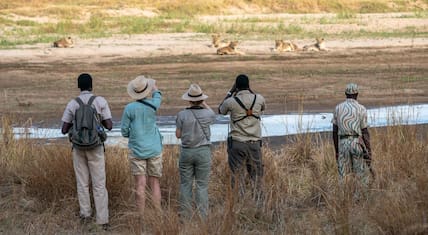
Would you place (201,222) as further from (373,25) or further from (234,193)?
(373,25)

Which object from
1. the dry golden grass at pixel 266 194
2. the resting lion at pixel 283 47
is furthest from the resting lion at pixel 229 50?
the dry golden grass at pixel 266 194

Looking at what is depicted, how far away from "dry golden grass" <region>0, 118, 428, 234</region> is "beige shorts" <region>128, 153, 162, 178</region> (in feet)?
1.22

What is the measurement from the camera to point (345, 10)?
252 feet

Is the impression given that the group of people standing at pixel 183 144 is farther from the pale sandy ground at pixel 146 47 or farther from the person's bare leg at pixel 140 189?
the pale sandy ground at pixel 146 47

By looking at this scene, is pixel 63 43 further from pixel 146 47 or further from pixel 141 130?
pixel 141 130

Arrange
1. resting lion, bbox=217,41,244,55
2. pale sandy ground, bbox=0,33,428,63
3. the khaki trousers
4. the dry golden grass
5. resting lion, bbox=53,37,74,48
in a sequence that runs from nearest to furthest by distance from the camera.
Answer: the dry golden grass
the khaki trousers
resting lion, bbox=217,41,244,55
pale sandy ground, bbox=0,33,428,63
resting lion, bbox=53,37,74,48

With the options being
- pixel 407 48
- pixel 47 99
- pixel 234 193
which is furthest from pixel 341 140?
pixel 407 48

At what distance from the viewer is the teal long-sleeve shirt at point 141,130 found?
9.98 m

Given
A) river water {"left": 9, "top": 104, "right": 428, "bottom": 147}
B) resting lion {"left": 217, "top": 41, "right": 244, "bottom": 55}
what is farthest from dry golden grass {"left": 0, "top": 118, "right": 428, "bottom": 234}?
resting lion {"left": 217, "top": 41, "right": 244, "bottom": 55}

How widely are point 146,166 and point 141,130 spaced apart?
1.34 feet

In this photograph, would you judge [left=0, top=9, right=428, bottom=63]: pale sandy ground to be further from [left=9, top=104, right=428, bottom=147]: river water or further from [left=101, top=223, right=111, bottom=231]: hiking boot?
[left=101, top=223, right=111, bottom=231]: hiking boot

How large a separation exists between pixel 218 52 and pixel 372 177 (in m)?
25.2

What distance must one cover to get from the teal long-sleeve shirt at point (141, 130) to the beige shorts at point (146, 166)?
0.21 ft

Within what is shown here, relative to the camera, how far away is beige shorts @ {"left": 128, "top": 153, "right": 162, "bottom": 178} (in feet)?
32.9
